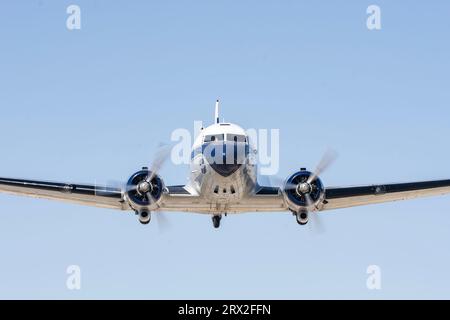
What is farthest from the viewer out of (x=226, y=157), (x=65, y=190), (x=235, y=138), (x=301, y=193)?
(x=65, y=190)

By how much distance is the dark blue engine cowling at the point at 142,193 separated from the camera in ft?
116

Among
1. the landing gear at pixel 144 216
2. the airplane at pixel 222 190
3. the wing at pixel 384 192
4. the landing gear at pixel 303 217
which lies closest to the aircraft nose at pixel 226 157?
the airplane at pixel 222 190

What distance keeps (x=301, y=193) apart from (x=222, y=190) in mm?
3336

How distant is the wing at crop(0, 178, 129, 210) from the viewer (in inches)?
1483

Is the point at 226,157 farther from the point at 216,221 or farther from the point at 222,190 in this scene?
the point at 216,221

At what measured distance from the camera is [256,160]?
36.8 meters

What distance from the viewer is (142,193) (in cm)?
3538

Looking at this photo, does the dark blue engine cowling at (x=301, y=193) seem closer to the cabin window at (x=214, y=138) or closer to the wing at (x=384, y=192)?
the wing at (x=384, y=192)

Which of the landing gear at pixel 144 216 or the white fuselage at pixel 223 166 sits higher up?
the white fuselage at pixel 223 166

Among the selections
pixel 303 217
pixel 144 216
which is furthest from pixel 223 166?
pixel 303 217
